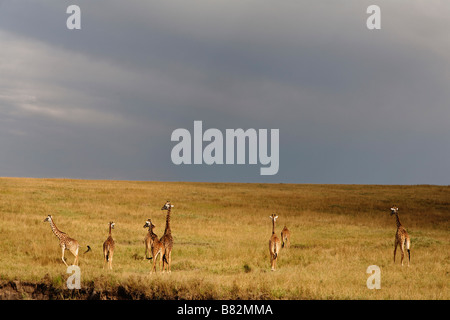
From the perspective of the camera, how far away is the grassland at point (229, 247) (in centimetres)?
1369

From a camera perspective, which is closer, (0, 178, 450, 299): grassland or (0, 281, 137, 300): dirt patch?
(0, 178, 450, 299): grassland

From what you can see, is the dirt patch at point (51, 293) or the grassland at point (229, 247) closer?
the grassland at point (229, 247)

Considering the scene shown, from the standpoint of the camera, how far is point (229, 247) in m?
23.2

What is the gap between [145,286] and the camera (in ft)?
44.9

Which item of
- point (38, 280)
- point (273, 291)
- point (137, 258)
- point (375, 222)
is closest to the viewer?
point (273, 291)

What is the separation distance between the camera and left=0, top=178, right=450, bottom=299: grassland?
1369cm

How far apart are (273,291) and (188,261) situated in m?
6.69

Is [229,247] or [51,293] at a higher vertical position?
[229,247]

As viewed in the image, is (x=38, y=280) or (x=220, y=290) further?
(x=38, y=280)

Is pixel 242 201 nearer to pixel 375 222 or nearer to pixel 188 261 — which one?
pixel 375 222

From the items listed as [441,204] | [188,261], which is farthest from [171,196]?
[188,261]

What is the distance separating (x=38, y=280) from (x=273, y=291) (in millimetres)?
7436

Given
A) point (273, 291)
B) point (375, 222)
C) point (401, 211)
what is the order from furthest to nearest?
1. point (401, 211)
2. point (375, 222)
3. point (273, 291)

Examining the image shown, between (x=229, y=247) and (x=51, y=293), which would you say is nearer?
(x=51, y=293)
